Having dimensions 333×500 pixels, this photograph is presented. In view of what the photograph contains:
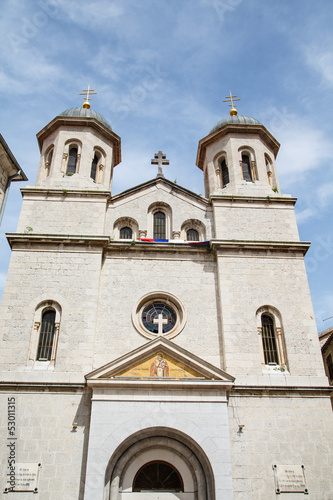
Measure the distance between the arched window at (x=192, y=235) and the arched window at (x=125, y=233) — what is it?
2.24 metres

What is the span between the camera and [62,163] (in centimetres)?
1944

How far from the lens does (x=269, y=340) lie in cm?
1531

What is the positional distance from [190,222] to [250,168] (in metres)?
4.13

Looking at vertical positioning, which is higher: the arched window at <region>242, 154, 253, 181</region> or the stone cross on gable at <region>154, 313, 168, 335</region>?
the arched window at <region>242, 154, 253, 181</region>

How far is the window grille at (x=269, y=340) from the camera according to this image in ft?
49.3

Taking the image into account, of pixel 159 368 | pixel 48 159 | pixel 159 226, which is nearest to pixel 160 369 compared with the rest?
pixel 159 368

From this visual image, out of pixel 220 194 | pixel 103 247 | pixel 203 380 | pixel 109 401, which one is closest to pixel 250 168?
pixel 220 194

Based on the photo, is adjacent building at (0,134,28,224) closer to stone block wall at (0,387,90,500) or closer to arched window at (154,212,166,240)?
arched window at (154,212,166,240)

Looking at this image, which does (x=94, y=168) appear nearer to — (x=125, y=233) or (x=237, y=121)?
(x=125, y=233)

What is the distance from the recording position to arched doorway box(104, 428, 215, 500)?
12.5 metres

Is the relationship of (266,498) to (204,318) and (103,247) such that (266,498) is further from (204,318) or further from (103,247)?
(103,247)

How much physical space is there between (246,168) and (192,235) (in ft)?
14.5

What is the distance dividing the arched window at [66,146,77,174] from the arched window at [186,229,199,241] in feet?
18.3

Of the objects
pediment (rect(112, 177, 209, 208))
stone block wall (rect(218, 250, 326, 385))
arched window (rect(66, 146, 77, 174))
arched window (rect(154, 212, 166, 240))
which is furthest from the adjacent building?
stone block wall (rect(218, 250, 326, 385))
